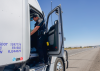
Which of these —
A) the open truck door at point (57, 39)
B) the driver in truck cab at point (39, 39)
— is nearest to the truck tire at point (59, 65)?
the driver in truck cab at point (39, 39)

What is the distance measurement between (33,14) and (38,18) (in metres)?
0.25

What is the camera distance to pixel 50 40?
12.0 ft

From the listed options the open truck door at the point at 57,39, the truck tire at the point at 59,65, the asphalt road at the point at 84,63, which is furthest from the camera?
the asphalt road at the point at 84,63

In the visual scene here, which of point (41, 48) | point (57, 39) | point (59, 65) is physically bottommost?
point (59, 65)

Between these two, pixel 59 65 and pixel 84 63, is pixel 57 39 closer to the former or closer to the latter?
pixel 59 65

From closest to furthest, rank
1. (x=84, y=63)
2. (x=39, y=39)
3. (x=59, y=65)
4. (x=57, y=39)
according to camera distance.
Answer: (x=57, y=39), (x=39, y=39), (x=59, y=65), (x=84, y=63)

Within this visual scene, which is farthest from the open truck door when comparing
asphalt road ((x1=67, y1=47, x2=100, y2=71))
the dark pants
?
asphalt road ((x1=67, y1=47, x2=100, y2=71))

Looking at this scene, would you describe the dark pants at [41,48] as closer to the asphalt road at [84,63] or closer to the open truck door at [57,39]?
the open truck door at [57,39]

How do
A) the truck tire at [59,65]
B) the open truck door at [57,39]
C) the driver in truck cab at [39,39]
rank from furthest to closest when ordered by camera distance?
the truck tire at [59,65], the driver in truck cab at [39,39], the open truck door at [57,39]

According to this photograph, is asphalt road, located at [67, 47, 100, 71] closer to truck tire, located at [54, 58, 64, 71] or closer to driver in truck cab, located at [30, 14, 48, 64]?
truck tire, located at [54, 58, 64, 71]

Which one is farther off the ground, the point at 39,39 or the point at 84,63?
the point at 39,39

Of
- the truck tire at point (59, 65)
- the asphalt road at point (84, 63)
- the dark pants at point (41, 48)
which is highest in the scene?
the dark pants at point (41, 48)

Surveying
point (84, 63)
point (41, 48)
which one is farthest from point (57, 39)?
point (84, 63)

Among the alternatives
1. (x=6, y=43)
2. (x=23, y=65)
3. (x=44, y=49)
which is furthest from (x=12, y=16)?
(x=44, y=49)
